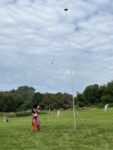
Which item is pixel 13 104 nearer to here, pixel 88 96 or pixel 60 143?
pixel 88 96

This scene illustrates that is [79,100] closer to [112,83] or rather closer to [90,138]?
[112,83]

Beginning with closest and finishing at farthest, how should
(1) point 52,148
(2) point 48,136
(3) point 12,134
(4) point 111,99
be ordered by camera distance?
(1) point 52,148
(2) point 48,136
(3) point 12,134
(4) point 111,99

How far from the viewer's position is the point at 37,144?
1071 inches

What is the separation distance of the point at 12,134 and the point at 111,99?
148 metres

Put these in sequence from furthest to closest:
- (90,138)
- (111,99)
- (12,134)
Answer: (111,99)
(12,134)
(90,138)

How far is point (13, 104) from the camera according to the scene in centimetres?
19962

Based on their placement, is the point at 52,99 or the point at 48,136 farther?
the point at 52,99

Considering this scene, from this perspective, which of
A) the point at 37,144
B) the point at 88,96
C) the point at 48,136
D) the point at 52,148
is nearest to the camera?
the point at 52,148

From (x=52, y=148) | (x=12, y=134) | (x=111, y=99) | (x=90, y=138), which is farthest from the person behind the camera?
(x=111, y=99)

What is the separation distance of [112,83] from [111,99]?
7521mm

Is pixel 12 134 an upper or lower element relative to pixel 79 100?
lower

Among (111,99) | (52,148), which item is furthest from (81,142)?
(111,99)

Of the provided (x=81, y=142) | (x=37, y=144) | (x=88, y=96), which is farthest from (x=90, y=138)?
(x=88, y=96)

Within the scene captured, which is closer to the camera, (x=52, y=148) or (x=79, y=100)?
(x=52, y=148)
